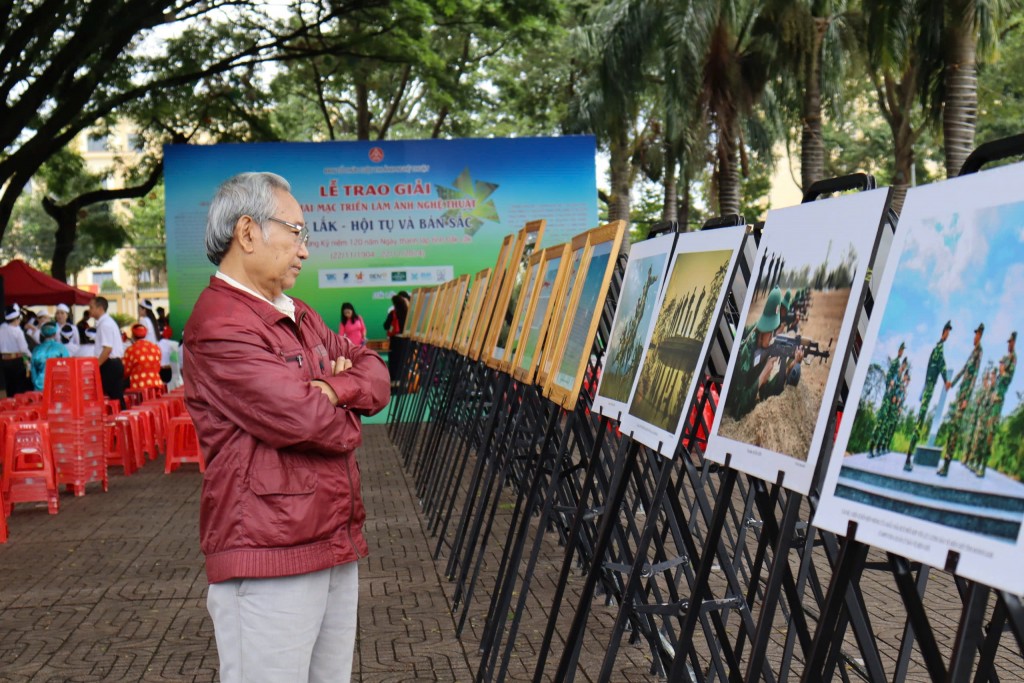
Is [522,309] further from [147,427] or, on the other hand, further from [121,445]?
[147,427]

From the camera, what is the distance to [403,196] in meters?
19.0

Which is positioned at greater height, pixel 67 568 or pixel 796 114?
pixel 796 114

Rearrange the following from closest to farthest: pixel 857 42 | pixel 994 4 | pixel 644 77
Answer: pixel 994 4
pixel 857 42
pixel 644 77

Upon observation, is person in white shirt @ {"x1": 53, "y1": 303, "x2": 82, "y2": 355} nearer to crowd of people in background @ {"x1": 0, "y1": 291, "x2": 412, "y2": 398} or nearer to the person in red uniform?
crowd of people in background @ {"x1": 0, "y1": 291, "x2": 412, "y2": 398}

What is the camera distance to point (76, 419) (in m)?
10.8

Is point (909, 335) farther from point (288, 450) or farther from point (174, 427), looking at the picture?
point (174, 427)

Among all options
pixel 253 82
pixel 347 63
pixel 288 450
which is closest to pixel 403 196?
pixel 347 63

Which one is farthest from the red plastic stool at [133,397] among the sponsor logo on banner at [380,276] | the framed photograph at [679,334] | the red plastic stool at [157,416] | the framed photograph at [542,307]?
the framed photograph at [679,334]

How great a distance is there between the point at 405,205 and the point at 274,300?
15.8 meters

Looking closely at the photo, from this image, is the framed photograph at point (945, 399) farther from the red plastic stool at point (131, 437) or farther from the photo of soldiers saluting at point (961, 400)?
the red plastic stool at point (131, 437)

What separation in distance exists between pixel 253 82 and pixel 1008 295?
2317 centimetres

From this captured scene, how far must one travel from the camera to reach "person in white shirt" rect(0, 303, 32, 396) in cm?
1847

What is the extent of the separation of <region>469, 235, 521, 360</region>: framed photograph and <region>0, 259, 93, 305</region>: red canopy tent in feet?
56.5

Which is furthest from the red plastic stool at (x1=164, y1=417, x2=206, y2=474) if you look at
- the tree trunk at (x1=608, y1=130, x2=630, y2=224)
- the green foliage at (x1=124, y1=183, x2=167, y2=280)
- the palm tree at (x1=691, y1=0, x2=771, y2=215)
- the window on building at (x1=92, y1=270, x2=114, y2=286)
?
the window on building at (x1=92, y1=270, x2=114, y2=286)
